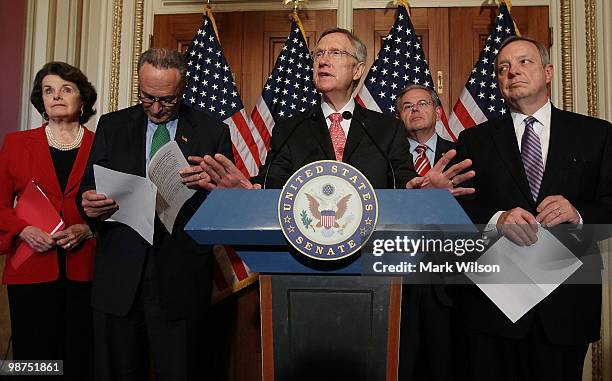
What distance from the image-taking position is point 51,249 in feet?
8.60

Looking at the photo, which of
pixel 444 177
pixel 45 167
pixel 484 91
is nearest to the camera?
pixel 444 177

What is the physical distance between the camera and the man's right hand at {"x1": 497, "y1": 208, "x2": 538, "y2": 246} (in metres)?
1.76

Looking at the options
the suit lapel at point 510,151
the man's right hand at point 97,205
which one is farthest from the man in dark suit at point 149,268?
the suit lapel at point 510,151

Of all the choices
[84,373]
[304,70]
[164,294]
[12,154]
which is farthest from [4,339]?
[304,70]

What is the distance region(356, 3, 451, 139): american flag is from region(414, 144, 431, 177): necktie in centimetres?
56

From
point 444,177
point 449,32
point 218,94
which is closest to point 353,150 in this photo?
point 444,177

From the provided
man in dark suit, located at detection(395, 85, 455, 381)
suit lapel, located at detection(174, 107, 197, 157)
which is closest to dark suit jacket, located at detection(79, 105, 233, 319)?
suit lapel, located at detection(174, 107, 197, 157)

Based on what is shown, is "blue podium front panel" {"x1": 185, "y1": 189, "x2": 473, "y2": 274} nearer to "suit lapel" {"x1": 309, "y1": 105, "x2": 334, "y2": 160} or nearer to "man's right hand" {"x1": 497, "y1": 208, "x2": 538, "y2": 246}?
"man's right hand" {"x1": 497, "y1": 208, "x2": 538, "y2": 246}

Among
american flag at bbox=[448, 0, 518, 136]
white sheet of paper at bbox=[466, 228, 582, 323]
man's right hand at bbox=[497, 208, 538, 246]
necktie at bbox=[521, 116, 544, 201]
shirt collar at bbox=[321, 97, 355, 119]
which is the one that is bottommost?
white sheet of paper at bbox=[466, 228, 582, 323]

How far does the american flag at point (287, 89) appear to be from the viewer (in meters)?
3.69

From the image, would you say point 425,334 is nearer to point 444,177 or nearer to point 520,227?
point 520,227

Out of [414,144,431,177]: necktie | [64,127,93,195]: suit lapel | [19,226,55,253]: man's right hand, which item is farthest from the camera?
[414,144,431,177]: necktie

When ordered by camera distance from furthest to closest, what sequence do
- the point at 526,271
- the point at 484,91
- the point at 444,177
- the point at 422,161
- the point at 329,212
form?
the point at 484,91
the point at 422,161
the point at 526,271
the point at 444,177
the point at 329,212

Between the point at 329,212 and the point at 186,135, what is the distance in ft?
3.52
